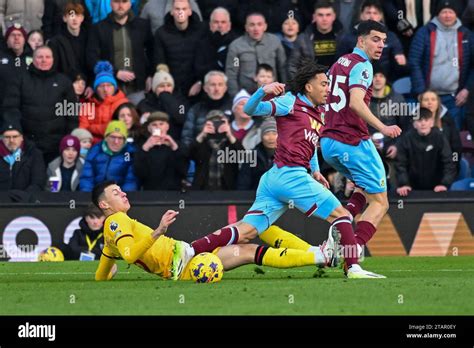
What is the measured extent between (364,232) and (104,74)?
7.35 meters

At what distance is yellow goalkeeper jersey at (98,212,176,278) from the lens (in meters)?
12.8

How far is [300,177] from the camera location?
13156 mm

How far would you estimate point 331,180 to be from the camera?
1872cm

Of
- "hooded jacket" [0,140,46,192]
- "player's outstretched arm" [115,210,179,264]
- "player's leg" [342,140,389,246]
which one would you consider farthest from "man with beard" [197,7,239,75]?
"player's outstretched arm" [115,210,179,264]

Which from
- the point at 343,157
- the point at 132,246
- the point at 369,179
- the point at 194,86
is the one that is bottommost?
the point at 132,246

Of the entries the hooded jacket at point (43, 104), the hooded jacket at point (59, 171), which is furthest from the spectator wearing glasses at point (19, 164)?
the hooded jacket at point (43, 104)

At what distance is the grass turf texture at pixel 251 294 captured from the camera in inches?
414

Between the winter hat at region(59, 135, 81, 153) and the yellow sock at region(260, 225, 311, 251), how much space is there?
5.88 metres

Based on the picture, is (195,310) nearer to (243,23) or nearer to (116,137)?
(116,137)

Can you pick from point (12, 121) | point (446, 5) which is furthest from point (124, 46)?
point (446, 5)

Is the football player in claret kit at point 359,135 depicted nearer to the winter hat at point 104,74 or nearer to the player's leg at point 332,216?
the player's leg at point 332,216

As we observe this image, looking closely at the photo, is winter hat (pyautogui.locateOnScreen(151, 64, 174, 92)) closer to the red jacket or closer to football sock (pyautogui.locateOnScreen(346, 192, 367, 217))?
the red jacket

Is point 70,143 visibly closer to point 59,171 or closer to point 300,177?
point 59,171

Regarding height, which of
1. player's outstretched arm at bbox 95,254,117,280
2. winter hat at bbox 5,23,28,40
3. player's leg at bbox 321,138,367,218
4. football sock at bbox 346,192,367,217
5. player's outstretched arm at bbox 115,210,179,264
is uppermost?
winter hat at bbox 5,23,28,40
